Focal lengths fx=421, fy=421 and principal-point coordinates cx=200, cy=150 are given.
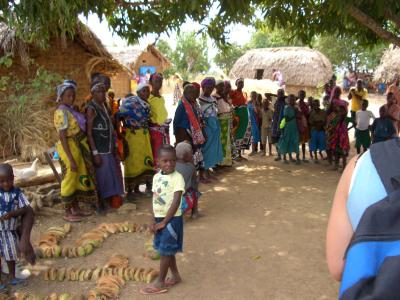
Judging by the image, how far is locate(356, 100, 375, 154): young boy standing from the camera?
25.5 feet

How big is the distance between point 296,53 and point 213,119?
1763cm

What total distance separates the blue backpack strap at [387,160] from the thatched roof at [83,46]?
7.49 m

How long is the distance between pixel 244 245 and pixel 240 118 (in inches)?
168

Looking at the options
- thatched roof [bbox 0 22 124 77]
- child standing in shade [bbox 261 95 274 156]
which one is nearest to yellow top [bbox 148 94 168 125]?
thatched roof [bbox 0 22 124 77]

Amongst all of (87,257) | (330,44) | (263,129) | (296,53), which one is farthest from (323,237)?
(330,44)

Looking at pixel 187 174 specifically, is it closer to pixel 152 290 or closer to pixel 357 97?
pixel 152 290

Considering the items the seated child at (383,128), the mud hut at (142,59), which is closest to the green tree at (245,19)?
the seated child at (383,128)

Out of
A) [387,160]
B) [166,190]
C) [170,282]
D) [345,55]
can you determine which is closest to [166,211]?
[166,190]

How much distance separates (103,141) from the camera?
510 cm

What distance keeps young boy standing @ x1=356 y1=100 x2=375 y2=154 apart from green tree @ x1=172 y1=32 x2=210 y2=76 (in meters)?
33.6

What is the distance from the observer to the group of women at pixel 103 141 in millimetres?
4812

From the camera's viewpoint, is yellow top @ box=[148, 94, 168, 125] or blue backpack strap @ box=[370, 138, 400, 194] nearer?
blue backpack strap @ box=[370, 138, 400, 194]

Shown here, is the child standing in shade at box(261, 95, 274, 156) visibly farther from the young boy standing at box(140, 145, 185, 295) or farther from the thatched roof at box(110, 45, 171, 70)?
the thatched roof at box(110, 45, 171, 70)

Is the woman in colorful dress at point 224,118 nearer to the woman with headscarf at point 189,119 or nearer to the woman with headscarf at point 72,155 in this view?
the woman with headscarf at point 189,119
